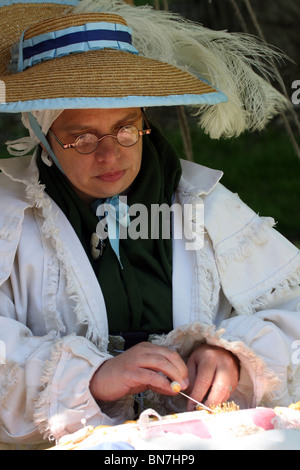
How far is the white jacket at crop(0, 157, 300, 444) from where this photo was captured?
1836 millimetres

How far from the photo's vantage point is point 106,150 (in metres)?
1.98

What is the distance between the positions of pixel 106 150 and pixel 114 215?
0.21m

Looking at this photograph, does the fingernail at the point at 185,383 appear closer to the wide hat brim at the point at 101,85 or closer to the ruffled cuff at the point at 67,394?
the ruffled cuff at the point at 67,394

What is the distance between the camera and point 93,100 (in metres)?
1.81

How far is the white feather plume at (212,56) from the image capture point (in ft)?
7.14

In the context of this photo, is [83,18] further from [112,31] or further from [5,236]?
[5,236]

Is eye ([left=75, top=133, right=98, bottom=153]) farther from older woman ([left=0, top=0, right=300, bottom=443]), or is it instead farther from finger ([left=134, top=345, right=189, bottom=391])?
finger ([left=134, top=345, right=189, bottom=391])

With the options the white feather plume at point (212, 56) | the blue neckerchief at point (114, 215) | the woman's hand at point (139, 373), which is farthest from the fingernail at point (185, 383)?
the white feather plume at point (212, 56)

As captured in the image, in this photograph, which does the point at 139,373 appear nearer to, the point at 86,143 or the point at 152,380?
the point at 152,380

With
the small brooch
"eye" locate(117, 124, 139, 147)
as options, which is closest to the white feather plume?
"eye" locate(117, 124, 139, 147)

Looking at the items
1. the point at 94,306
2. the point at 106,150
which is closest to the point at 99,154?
the point at 106,150

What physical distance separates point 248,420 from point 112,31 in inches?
41.9

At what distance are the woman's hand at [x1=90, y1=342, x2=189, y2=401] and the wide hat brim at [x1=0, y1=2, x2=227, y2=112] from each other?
612mm
